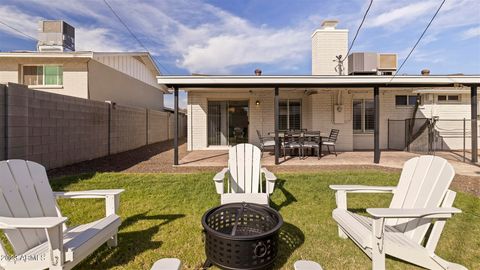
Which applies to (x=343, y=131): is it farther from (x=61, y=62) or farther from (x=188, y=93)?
(x=61, y=62)

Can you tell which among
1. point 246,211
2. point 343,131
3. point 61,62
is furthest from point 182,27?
point 246,211

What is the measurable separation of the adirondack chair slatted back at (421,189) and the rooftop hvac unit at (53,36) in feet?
47.1

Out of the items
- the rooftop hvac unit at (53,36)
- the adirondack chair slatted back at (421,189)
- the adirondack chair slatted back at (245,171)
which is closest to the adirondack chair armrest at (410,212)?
the adirondack chair slatted back at (421,189)

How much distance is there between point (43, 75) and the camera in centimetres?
1062

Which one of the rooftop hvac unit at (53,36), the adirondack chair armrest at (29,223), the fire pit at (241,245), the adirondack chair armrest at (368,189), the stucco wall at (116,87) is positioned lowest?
the fire pit at (241,245)

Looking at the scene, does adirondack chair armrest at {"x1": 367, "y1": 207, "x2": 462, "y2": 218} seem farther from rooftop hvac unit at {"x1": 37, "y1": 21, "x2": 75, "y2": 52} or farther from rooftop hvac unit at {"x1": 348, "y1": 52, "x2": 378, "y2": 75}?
rooftop hvac unit at {"x1": 37, "y1": 21, "x2": 75, "y2": 52}

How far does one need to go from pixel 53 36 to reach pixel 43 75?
9.75ft

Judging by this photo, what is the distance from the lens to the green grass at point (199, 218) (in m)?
2.62

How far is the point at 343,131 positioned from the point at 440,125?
451cm

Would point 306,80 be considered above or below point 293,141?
above

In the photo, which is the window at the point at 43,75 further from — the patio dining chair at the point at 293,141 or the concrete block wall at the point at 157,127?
the patio dining chair at the point at 293,141

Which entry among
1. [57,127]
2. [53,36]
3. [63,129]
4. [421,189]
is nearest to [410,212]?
[421,189]

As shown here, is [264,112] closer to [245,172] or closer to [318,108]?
[318,108]

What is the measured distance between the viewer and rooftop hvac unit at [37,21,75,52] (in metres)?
12.1
